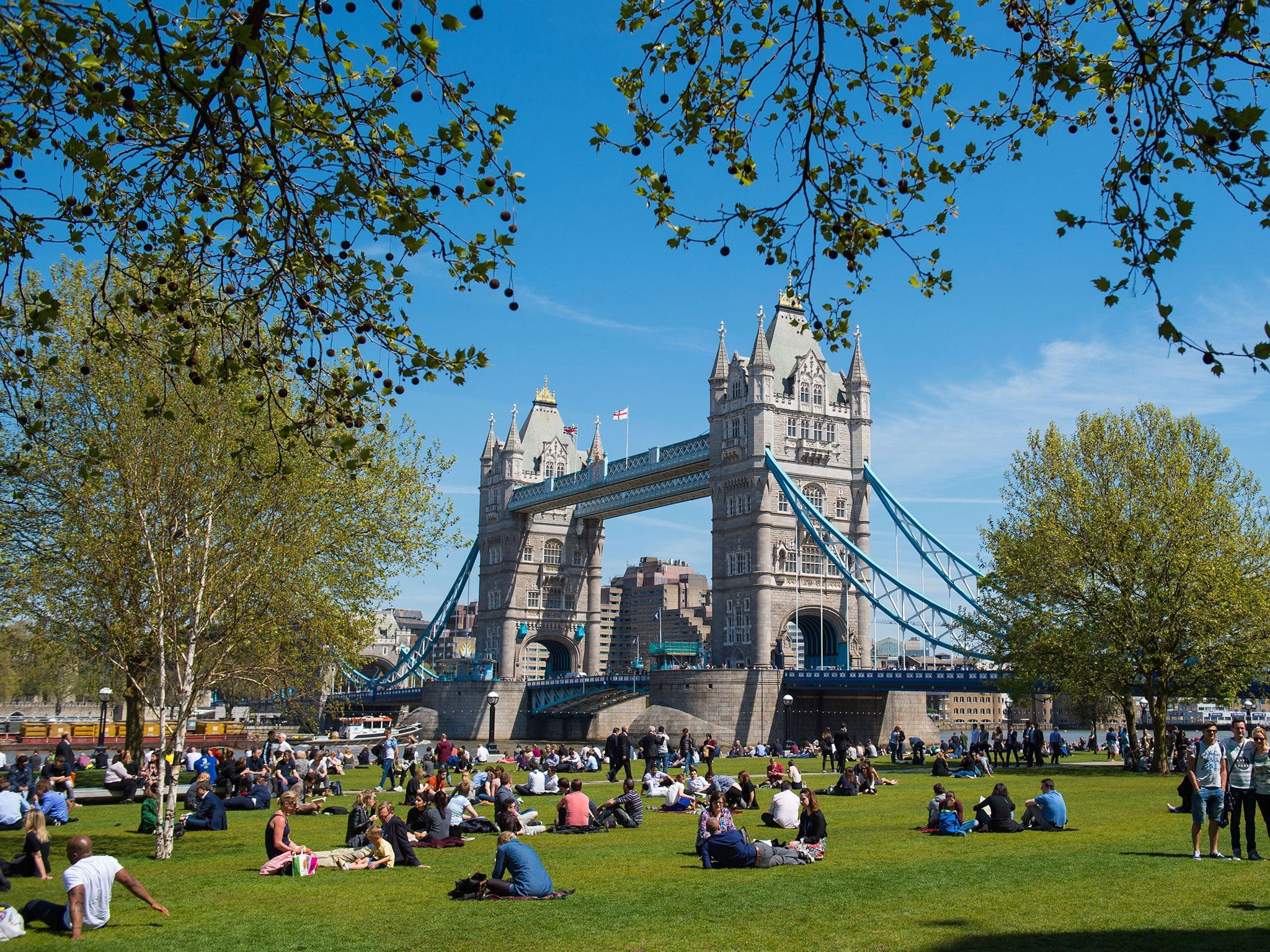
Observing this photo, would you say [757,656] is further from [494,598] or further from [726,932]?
[726,932]

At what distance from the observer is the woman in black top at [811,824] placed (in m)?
14.8

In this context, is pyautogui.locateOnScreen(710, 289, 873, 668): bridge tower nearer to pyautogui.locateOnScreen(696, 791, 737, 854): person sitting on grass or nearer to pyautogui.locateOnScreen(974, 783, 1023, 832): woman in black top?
pyautogui.locateOnScreen(974, 783, 1023, 832): woman in black top

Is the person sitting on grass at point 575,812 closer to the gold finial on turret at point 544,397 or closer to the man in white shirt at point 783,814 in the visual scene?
the man in white shirt at point 783,814

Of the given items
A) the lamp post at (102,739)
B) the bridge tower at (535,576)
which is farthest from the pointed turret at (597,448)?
the lamp post at (102,739)

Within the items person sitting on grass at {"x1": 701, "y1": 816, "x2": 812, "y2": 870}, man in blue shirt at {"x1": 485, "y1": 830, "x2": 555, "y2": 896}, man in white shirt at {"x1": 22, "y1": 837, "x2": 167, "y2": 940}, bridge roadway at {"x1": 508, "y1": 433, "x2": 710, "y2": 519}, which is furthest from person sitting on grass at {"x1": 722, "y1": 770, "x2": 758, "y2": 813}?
bridge roadway at {"x1": 508, "y1": 433, "x2": 710, "y2": 519}

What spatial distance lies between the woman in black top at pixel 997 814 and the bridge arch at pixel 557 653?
233 ft

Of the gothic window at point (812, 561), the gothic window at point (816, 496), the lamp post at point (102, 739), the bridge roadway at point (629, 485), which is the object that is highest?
the bridge roadway at point (629, 485)

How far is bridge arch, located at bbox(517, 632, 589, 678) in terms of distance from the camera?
8762cm

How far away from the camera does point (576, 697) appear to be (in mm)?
73625

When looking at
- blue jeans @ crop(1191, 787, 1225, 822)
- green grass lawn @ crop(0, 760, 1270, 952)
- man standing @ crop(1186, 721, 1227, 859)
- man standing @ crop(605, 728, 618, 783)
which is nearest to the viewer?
green grass lawn @ crop(0, 760, 1270, 952)

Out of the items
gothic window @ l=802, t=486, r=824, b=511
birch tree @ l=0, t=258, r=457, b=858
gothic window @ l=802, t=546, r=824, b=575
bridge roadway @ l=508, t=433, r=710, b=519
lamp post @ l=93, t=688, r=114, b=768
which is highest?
bridge roadway @ l=508, t=433, r=710, b=519

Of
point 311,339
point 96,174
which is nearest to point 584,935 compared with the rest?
point 311,339

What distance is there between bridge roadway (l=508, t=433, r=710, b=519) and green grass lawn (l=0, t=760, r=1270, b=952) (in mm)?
A: 53486

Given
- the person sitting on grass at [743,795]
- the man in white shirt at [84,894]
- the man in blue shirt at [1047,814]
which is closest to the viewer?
the man in white shirt at [84,894]
